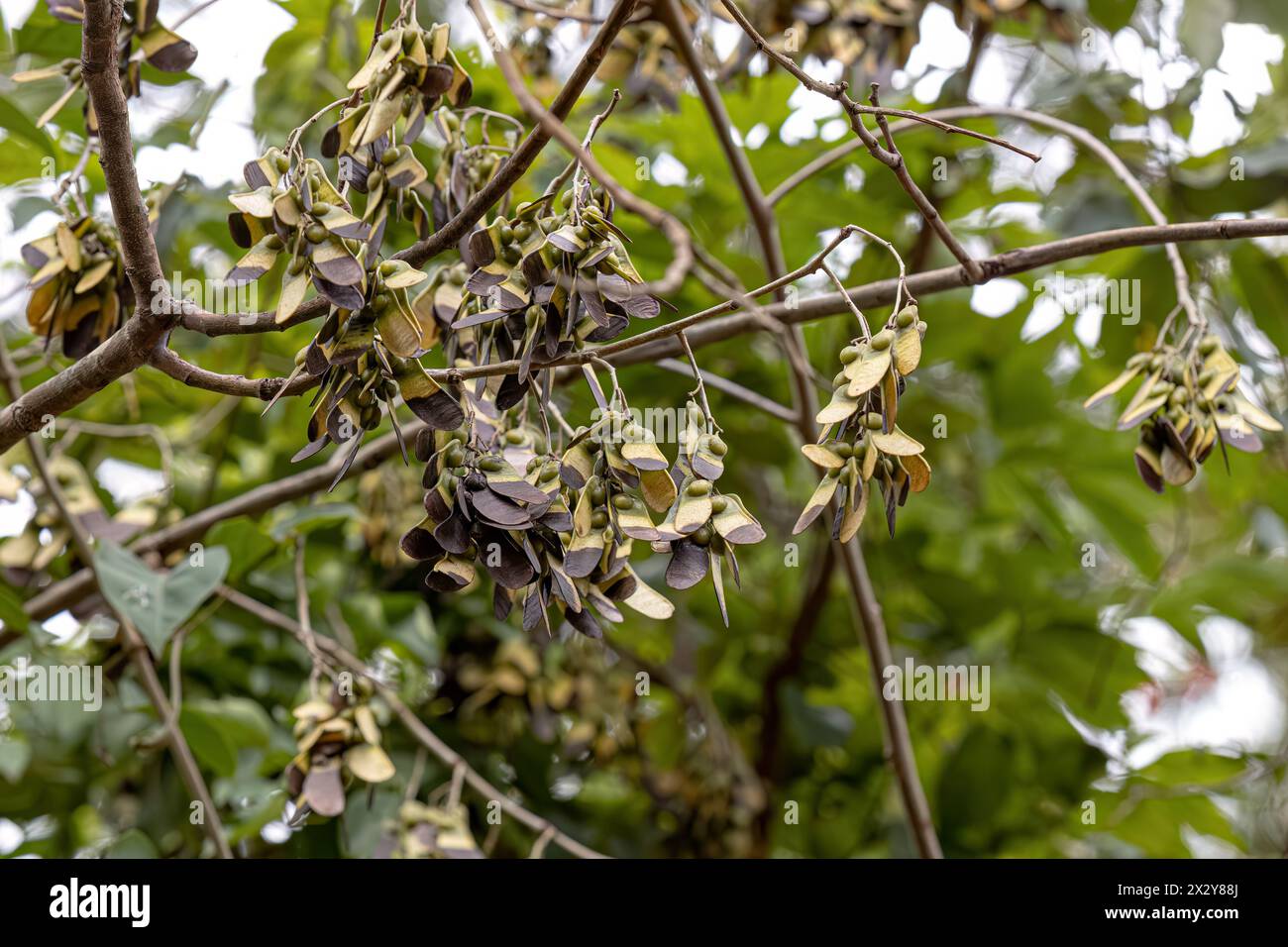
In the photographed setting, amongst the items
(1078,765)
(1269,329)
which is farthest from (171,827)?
(1269,329)

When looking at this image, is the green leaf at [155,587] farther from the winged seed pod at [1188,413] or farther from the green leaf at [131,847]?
the winged seed pod at [1188,413]

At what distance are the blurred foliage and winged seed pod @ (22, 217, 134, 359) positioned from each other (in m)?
0.34

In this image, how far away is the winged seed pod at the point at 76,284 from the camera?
0.79m

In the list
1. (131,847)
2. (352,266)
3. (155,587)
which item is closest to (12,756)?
(131,847)

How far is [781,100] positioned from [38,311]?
100cm

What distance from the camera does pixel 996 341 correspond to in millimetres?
1568

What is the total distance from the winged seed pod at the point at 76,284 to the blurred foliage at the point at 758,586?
338 millimetres

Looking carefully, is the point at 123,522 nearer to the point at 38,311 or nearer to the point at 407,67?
the point at 38,311

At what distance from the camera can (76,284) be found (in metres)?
0.79

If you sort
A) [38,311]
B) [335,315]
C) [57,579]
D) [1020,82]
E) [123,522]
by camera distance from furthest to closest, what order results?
[1020,82]
[57,579]
[123,522]
[38,311]
[335,315]

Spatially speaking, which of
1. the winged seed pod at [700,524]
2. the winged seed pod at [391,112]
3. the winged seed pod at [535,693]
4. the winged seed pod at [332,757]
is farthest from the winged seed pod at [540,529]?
the winged seed pod at [535,693]

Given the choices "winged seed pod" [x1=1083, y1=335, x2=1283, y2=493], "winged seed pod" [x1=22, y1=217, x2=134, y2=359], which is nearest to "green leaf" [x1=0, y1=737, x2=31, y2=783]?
Answer: "winged seed pod" [x1=22, y1=217, x2=134, y2=359]
